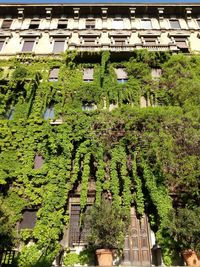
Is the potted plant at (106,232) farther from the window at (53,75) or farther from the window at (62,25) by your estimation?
the window at (62,25)

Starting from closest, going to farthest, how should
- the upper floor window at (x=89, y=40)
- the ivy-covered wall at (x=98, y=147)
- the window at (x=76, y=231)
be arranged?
the window at (x=76, y=231) < the ivy-covered wall at (x=98, y=147) < the upper floor window at (x=89, y=40)

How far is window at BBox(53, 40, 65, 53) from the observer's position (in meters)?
22.5

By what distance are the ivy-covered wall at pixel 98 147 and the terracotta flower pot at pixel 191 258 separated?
3.90 feet

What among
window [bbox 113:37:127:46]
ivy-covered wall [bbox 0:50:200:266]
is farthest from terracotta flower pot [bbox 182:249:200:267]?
window [bbox 113:37:127:46]

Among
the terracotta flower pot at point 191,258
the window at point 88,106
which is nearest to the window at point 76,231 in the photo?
the terracotta flower pot at point 191,258

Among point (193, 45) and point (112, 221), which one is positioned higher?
point (193, 45)

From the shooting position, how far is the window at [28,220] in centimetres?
1334

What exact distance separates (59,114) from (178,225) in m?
9.48

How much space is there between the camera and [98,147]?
14586 mm

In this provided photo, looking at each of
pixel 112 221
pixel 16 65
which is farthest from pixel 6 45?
pixel 112 221

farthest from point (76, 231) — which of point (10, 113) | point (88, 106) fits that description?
point (10, 113)

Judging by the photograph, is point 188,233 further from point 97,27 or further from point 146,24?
point 146,24

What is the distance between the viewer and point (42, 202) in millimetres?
13492

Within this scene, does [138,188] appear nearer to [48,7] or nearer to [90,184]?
[90,184]
